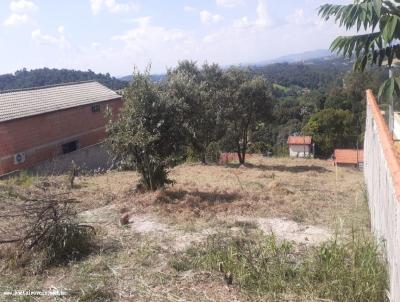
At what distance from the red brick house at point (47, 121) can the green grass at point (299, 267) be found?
576 inches

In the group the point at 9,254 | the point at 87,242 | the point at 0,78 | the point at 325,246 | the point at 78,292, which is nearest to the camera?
the point at 78,292

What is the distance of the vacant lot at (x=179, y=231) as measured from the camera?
5.22 meters

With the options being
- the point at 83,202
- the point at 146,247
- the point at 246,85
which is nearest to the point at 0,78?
the point at 246,85

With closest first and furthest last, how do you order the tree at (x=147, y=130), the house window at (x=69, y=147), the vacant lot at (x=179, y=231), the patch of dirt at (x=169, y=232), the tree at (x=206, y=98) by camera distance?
the vacant lot at (x=179, y=231), the patch of dirt at (x=169, y=232), the tree at (x=147, y=130), the tree at (x=206, y=98), the house window at (x=69, y=147)

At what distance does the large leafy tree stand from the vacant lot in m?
A: 2.54

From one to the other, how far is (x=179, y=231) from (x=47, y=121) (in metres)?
18.5

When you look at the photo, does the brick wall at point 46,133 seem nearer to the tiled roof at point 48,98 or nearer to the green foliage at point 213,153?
the tiled roof at point 48,98

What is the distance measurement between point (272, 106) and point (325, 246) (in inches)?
718

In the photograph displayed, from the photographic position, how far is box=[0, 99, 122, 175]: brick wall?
20859mm

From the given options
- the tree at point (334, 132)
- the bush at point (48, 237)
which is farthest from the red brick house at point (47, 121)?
the tree at point (334, 132)

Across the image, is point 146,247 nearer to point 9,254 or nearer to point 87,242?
point 87,242

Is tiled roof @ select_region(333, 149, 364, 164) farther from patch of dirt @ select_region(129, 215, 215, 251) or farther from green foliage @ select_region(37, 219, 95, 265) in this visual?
green foliage @ select_region(37, 219, 95, 265)

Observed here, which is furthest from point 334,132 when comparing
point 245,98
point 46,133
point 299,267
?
point 299,267

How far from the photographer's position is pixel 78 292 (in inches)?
203
